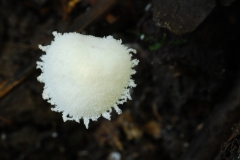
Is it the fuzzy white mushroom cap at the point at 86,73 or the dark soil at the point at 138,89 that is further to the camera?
the dark soil at the point at 138,89

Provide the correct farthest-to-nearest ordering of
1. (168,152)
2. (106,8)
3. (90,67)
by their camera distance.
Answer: (168,152) → (106,8) → (90,67)

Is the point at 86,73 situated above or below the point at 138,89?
below

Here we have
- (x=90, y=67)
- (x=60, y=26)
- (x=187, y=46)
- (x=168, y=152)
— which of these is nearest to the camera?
(x=90, y=67)

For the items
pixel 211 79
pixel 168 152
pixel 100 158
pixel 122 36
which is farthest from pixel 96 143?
pixel 211 79

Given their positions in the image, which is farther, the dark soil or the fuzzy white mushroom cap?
the dark soil

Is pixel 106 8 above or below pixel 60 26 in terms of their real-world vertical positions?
below

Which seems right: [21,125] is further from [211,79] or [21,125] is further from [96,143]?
[211,79]

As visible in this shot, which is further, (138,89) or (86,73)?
(138,89)

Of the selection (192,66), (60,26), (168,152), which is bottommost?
(168,152)
